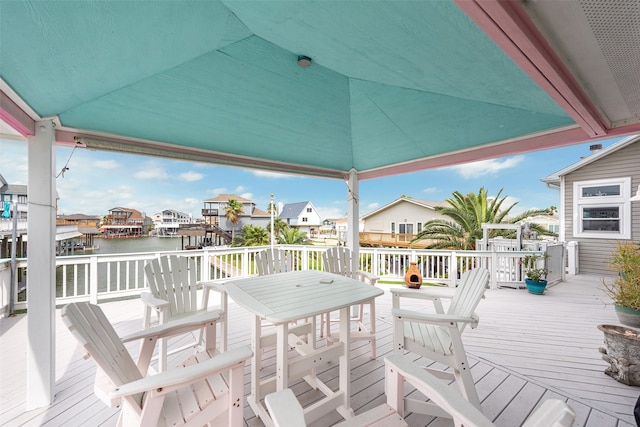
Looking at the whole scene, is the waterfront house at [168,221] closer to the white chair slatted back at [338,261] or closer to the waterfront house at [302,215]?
the waterfront house at [302,215]

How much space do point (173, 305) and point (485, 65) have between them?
3452 millimetres

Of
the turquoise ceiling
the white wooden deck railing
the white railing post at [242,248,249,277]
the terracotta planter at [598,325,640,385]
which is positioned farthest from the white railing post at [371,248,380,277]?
the terracotta planter at [598,325,640,385]

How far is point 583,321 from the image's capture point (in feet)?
12.5

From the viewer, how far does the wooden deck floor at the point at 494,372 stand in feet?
6.50

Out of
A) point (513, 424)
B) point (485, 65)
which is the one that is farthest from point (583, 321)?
point (485, 65)

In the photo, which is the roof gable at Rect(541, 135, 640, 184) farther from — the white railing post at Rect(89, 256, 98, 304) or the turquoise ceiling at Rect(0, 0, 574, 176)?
the white railing post at Rect(89, 256, 98, 304)

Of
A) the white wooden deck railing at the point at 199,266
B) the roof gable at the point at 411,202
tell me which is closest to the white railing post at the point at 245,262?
the white wooden deck railing at the point at 199,266

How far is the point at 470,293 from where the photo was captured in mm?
2275

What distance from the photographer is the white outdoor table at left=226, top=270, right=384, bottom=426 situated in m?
1.82

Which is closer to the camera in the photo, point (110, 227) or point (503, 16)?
point (503, 16)

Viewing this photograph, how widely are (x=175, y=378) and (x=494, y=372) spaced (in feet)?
9.23

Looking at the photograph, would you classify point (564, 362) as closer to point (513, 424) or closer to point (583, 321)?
point (513, 424)

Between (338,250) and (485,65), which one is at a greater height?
(485,65)

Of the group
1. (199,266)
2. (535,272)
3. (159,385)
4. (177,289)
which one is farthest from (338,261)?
(535,272)
